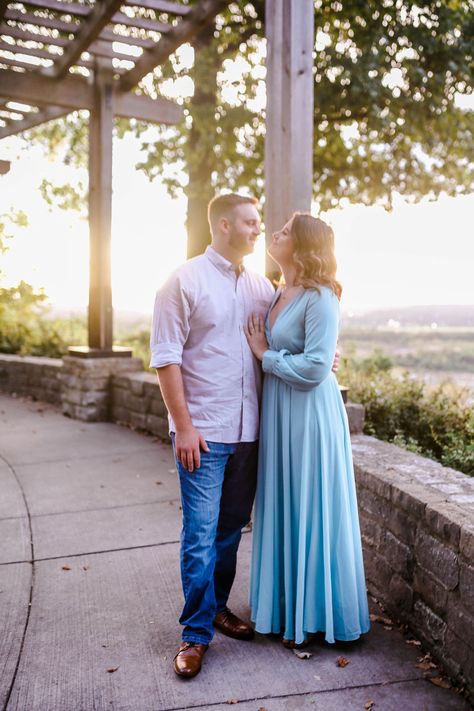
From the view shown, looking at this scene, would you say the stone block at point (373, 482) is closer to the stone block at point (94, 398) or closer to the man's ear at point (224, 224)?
the man's ear at point (224, 224)

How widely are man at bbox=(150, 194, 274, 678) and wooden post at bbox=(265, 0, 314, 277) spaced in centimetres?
112

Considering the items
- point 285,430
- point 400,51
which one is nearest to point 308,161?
point 285,430

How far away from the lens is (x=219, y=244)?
9.92ft

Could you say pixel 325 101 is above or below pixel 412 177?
above

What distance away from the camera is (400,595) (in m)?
3.26

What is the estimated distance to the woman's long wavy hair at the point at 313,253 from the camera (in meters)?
2.93

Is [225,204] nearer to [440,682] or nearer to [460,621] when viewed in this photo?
[460,621]

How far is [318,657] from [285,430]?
0.98 meters

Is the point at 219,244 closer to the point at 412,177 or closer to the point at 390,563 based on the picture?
the point at 390,563

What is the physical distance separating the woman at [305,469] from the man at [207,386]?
4.5 inches

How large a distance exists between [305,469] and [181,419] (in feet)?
1.90

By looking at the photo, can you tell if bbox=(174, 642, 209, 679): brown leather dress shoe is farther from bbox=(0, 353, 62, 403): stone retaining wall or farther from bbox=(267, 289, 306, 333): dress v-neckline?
bbox=(0, 353, 62, 403): stone retaining wall

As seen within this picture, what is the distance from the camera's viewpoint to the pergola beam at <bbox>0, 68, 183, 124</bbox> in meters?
7.52

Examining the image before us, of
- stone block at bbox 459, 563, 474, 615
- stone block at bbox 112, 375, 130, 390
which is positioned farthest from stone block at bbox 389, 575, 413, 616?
stone block at bbox 112, 375, 130, 390
